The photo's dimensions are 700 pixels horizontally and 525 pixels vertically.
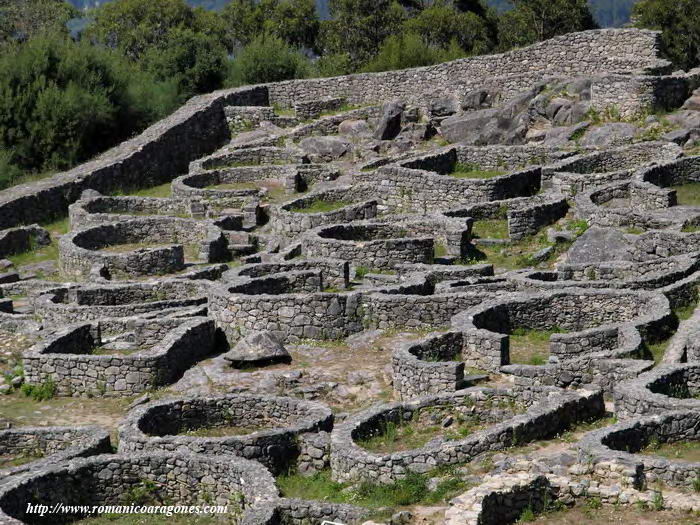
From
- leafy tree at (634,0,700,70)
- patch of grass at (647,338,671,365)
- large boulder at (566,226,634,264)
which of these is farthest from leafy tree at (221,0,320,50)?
patch of grass at (647,338,671,365)

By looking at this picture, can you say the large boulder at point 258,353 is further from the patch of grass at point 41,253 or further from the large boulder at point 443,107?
the large boulder at point 443,107

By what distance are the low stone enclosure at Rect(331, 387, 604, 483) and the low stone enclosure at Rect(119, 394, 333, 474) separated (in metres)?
0.79

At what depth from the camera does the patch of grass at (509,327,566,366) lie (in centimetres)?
3481

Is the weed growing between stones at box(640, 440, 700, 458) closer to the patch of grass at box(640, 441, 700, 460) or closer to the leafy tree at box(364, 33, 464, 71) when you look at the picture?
the patch of grass at box(640, 441, 700, 460)

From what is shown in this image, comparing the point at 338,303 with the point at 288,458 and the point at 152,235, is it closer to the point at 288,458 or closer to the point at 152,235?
the point at 288,458

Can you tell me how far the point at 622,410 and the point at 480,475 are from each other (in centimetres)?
359

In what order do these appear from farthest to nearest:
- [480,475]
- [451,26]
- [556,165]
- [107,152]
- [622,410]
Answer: [451,26] → [107,152] → [556,165] → [622,410] → [480,475]

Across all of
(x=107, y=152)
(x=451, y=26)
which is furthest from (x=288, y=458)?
(x=451, y=26)

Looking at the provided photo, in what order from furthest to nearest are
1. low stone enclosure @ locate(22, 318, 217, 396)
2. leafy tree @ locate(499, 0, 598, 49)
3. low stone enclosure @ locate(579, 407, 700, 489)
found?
leafy tree @ locate(499, 0, 598, 49) < low stone enclosure @ locate(22, 318, 217, 396) < low stone enclosure @ locate(579, 407, 700, 489)

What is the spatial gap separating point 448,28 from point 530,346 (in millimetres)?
57262

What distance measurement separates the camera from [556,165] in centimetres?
4912

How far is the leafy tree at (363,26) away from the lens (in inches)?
3620

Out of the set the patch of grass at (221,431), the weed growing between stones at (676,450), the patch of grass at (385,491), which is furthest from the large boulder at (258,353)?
the weed growing between stones at (676,450)

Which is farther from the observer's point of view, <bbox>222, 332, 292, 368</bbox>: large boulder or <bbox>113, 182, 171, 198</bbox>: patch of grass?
<bbox>113, 182, 171, 198</bbox>: patch of grass
